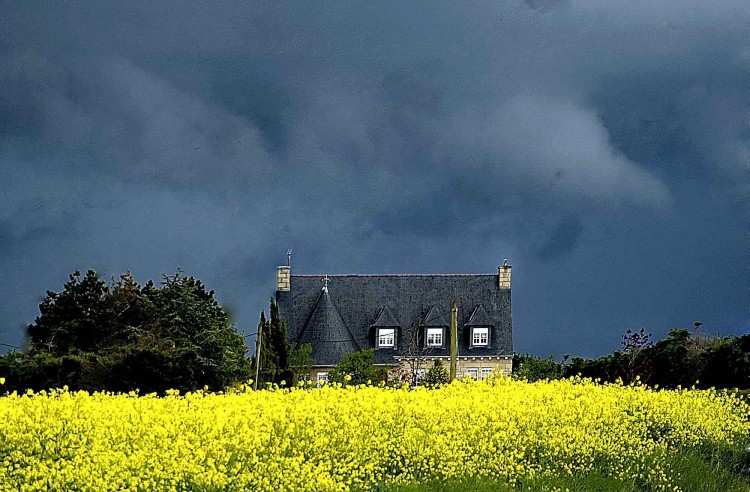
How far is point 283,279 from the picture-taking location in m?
29.7

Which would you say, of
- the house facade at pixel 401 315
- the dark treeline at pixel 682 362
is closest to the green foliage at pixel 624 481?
the dark treeline at pixel 682 362

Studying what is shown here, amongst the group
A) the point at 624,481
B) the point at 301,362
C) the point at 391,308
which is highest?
the point at 391,308

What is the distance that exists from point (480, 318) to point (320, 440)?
72.3 feet

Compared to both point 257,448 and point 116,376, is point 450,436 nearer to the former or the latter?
point 257,448

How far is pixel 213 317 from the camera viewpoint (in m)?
26.4

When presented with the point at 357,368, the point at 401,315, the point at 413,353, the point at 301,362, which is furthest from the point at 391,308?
the point at 301,362

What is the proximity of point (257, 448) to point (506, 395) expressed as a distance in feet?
11.8

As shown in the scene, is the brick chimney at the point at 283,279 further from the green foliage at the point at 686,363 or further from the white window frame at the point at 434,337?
the green foliage at the point at 686,363

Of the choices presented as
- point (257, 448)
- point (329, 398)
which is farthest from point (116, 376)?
point (257, 448)

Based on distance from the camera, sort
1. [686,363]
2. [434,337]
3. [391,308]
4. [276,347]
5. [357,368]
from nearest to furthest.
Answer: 1. [686,363]
2. [276,347]
3. [357,368]
4. [434,337]
5. [391,308]

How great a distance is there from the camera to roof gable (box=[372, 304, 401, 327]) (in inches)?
1137

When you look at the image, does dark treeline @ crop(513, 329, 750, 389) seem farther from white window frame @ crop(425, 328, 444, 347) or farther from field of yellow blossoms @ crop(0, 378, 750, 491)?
white window frame @ crop(425, 328, 444, 347)

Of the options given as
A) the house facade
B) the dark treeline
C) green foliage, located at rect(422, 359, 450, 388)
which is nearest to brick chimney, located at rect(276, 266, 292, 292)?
the house facade

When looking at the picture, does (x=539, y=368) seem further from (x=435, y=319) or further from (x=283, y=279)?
(x=283, y=279)
